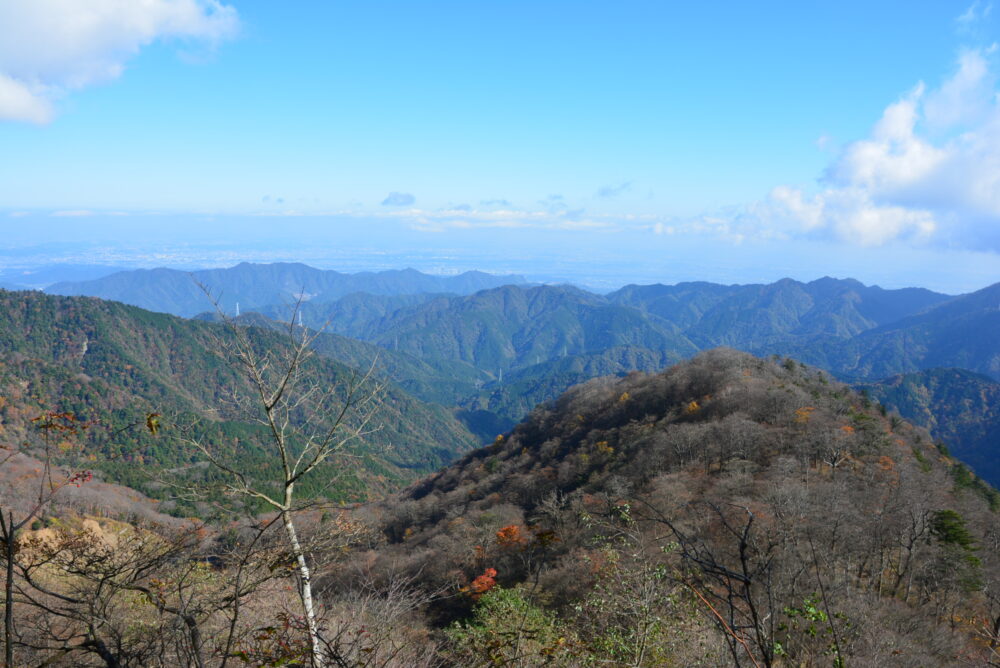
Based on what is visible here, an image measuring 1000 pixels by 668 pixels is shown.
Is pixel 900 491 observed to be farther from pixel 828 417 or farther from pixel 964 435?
pixel 964 435

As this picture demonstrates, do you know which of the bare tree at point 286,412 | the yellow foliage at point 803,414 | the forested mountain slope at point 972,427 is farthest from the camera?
the forested mountain slope at point 972,427

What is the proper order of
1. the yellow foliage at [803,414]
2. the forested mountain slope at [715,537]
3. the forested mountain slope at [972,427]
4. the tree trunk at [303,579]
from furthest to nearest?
the forested mountain slope at [972,427], the yellow foliage at [803,414], the forested mountain slope at [715,537], the tree trunk at [303,579]

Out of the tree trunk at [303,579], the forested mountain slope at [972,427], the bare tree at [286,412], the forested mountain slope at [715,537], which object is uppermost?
the bare tree at [286,412]

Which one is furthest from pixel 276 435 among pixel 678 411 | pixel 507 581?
pixel 678 411

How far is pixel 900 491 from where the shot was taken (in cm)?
3050

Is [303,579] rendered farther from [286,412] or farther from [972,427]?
[972,427]

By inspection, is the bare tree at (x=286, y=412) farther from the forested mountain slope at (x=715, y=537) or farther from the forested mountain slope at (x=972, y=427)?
the forested mountain slope at (x=972, y=427)

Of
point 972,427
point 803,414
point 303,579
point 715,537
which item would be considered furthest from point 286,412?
point 972,427

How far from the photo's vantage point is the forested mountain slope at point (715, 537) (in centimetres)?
1013

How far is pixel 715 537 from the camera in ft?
83.9

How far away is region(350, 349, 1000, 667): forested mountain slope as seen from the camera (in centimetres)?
1013

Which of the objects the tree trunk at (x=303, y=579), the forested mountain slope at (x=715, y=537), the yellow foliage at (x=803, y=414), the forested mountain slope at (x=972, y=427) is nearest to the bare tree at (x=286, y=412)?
the tree trunk at (x=303, y=579)

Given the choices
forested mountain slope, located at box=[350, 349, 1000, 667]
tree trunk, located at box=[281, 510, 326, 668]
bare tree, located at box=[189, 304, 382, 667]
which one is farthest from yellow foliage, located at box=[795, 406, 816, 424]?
tree trunk, located at box=[281, 510, 326, 668]

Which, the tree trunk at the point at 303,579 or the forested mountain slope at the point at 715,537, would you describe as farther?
the forested mountain slope at the point at 715,537
